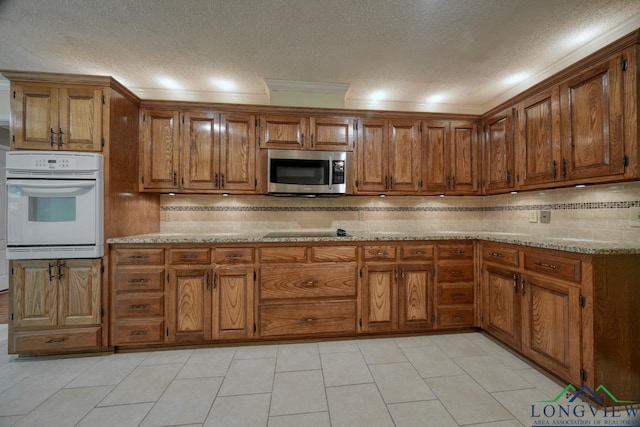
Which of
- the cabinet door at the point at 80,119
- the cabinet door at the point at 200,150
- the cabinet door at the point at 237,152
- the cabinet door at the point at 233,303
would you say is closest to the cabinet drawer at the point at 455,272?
the cabinet door at the point at 233,303

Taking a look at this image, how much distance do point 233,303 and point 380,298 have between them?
134 cm

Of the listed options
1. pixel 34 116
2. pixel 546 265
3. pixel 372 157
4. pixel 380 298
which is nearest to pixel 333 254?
pixel 380 298

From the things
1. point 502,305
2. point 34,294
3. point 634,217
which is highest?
point 634,217

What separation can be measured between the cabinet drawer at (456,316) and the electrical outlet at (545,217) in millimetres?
1101

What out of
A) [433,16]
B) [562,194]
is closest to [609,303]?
→ [562,194]

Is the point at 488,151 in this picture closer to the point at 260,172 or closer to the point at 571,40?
the point at 571,40

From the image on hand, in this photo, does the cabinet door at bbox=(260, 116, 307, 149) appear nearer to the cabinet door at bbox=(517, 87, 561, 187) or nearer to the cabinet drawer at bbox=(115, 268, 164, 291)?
the cabinet drawer at bbox=(115, 268, 164, 291)

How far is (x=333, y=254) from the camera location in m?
2.39

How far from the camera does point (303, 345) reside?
230cm

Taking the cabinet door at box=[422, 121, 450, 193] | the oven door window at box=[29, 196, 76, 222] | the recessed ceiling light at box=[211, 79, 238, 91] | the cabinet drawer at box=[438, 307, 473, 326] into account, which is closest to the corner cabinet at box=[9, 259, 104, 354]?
the oven door window at box=[29, 196, 76, 222]

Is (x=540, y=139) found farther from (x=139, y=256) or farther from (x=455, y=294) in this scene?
(x=139, y=256)

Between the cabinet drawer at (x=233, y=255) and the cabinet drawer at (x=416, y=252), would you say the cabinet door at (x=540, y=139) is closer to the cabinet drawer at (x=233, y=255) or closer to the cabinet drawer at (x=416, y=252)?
the cabinet drawer at (x=416, y=252)

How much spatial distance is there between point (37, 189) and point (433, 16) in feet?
10.7

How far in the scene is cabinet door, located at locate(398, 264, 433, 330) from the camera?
8.01 feet
